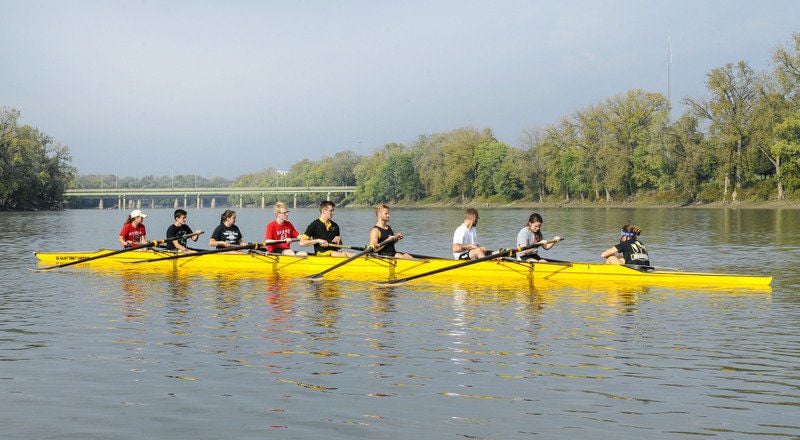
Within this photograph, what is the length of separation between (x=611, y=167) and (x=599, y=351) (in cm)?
9043

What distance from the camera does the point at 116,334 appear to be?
39.6ft

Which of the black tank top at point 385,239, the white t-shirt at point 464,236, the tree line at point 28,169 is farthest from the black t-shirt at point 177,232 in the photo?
the tree line at point 28,169

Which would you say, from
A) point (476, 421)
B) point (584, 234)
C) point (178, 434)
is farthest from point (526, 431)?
point (584, 234)

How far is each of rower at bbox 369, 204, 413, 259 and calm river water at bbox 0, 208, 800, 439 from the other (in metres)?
1.17

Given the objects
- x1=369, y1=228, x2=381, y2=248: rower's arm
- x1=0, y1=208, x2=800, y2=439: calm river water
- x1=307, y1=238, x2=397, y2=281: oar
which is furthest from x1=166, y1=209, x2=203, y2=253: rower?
x1=369, y1=228, x2=381, y2=248: rower's arm

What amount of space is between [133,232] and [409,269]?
858cm

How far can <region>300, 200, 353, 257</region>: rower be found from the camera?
19.2 metres

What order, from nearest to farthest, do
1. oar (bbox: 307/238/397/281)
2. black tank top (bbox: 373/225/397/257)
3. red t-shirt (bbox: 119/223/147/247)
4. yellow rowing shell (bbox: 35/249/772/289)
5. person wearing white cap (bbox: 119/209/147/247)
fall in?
yellow rowing shell (bbox: 35/249/772/289) → oar (bbox: 307/238/397/281) → black tank top (bbox: 373/225/397/257) → person wearing white cap (bbox: 119/209/147/247) → red t-shirt (bbox: 119/223/147/247)

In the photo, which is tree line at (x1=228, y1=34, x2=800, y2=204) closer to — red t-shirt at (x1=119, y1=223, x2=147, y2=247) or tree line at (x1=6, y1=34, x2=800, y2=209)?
tree line at (x1=6, y1=34, x2=800, y2=209)

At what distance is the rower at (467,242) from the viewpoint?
18.0 meters

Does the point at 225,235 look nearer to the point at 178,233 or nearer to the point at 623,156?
the point at 178,233

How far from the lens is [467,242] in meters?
18.3

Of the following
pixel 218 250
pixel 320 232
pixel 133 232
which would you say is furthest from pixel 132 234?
pixel 320 232

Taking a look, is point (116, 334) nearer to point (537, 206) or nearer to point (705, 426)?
point (705, 426)
